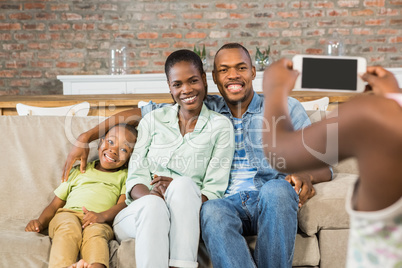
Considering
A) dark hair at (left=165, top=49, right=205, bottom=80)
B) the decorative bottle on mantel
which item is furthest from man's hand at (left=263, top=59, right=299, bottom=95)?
the decorative bottle on mantel

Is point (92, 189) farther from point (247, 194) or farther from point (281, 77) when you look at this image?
point (281, 77)

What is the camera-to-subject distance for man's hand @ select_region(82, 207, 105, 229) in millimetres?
1747

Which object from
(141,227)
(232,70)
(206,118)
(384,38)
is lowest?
(141,227)

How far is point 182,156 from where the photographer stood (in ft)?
6.09

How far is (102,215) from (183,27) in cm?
299

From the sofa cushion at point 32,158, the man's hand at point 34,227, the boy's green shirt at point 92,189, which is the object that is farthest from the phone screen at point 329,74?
the sofa cushion at point 32,158

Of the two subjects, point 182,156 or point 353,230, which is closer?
point 353,230

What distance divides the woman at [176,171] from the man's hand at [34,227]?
1.04 ft

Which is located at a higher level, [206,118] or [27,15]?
[27,15]

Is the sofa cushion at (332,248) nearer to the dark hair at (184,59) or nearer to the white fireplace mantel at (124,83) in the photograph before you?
the dark hair at (184,59)

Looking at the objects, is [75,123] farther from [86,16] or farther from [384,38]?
[384,38]

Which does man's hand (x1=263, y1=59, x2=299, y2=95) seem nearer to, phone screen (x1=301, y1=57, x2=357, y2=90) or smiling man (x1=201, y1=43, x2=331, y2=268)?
phone screen (x1=301, y1=57, x2=357, y2=90)

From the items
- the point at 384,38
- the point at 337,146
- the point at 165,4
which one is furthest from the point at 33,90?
the point at 337,146

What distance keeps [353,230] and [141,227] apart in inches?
36.5
